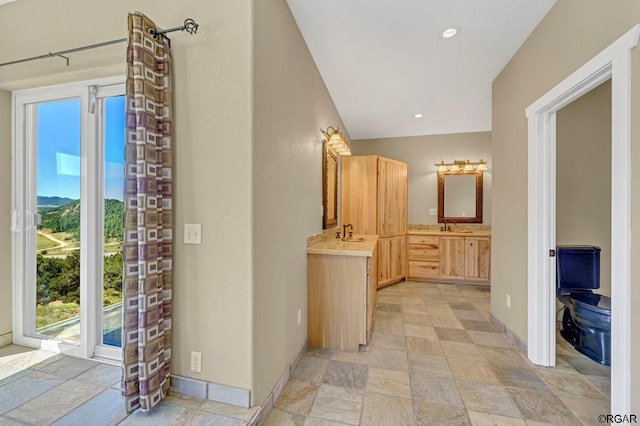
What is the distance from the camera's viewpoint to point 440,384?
193cm

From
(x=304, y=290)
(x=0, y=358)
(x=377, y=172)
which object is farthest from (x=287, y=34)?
(x=0, y=358)

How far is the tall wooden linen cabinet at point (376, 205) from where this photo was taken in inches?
173

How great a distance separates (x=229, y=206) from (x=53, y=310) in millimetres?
1934

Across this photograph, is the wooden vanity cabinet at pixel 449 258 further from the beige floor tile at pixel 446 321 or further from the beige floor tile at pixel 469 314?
the beige floor tile at pixel 446 321

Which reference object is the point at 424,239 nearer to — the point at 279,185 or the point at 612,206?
the point at 612,206

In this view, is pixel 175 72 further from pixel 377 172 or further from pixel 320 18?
pixel 377 172

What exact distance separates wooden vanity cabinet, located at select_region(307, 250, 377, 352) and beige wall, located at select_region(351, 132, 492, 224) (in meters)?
3.22

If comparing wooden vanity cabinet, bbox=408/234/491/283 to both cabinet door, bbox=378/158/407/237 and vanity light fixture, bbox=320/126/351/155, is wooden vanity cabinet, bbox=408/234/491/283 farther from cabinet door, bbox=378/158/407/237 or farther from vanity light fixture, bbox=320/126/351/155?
vanity light fixture, bbox=320/126/351/155

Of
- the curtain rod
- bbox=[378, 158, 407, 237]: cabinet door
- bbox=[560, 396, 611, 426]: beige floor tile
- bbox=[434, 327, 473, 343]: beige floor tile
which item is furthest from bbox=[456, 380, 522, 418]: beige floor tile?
the curtain rod

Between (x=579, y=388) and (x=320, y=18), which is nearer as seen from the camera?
(x=579, y=388)

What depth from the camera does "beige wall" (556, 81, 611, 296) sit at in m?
2.68

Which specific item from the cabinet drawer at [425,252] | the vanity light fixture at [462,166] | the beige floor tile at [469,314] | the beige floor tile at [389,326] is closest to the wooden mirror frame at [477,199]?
the vanity light fixture at [462,166]

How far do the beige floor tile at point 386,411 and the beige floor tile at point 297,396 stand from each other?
13.7 inches

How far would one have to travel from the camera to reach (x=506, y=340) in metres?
2.59
